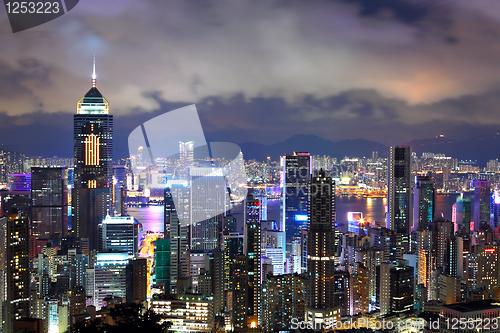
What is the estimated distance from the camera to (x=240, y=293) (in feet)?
24.5

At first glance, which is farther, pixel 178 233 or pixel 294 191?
pixel 294 191

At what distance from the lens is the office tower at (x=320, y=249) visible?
7473 mm

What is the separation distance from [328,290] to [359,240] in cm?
322

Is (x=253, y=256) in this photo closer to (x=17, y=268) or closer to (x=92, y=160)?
(x=17, y=268)

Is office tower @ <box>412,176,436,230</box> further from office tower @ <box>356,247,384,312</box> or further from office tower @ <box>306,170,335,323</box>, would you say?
office tower @ <box>306,170,335,323</box>

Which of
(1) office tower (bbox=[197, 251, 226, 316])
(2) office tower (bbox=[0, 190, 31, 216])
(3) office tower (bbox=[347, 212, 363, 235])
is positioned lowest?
(1) office tower (bbox=[197, 251, 226, 316])

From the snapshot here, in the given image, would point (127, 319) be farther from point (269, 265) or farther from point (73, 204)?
point (73, 204)

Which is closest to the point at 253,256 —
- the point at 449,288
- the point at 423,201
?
the point at 449,288

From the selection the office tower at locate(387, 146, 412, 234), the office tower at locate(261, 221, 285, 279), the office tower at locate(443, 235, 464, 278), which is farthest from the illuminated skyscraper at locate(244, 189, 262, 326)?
the office tower at locate(387, 146, 412, 234)

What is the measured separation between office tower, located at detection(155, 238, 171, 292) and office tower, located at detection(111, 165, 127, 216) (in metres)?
2.99

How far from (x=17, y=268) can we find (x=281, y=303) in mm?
3894

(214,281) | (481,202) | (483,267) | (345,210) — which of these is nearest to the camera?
(214,281)

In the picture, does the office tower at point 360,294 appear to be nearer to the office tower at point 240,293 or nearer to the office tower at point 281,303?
the office tower at point 281,303

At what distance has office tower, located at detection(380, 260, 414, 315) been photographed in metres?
7.55
